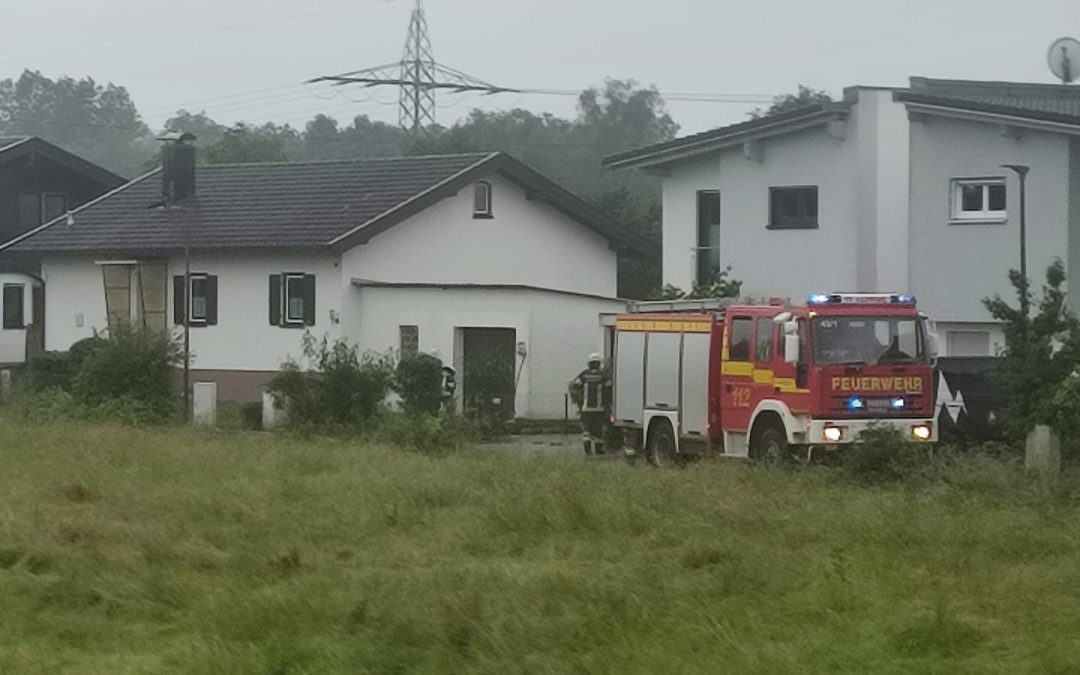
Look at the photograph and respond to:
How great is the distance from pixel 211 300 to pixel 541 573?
35.1m

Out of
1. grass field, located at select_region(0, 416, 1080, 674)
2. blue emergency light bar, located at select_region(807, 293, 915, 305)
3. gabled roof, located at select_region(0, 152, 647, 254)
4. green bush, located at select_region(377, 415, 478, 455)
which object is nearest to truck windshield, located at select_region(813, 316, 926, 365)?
blue emergency light bar, located at select_region(807, 293, 915, 305)

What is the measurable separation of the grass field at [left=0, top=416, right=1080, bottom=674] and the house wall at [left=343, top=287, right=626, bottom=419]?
1928 centimetres

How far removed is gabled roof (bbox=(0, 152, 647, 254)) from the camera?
4497cm

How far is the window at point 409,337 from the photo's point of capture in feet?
142

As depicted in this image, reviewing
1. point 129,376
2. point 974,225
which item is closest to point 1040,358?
point 974,225

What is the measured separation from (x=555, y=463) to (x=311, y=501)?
4.51m

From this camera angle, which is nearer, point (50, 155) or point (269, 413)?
point (269, 413)

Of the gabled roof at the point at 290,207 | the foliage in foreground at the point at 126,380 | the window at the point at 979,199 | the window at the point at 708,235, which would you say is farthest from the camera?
the gabled roof at the point at 290,207

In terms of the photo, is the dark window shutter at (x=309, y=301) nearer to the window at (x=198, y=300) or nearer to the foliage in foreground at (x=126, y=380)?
the window at (x=198, y=300)

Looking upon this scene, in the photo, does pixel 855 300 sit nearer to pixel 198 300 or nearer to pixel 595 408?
pixel 595 408

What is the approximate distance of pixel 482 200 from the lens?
1858 inches

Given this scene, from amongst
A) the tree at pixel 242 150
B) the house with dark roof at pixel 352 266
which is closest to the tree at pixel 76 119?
the tree at pixel 242 150

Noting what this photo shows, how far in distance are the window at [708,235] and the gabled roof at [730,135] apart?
1216 mm

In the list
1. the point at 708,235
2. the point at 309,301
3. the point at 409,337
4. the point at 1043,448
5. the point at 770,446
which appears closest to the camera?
the point at 1043,448
